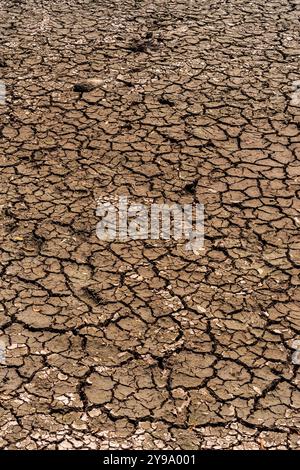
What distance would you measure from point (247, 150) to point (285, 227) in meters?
0.68

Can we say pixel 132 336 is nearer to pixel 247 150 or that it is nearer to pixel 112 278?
pixel 112 278

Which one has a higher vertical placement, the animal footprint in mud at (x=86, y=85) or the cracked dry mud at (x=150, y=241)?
the animal footprint in mud at (x=86, y=85)

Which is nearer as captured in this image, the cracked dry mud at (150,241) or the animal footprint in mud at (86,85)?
the cracked dry mud at (150,241)

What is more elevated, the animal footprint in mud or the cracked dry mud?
the animal footprint in mud

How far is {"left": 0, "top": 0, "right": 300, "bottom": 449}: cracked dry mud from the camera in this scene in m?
2.71

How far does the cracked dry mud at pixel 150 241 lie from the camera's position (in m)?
2.71

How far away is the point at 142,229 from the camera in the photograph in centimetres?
357

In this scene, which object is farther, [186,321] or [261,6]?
[261,6]

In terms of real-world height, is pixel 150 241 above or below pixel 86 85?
below

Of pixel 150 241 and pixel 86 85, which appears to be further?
pixel 86 85

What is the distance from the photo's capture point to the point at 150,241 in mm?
3490

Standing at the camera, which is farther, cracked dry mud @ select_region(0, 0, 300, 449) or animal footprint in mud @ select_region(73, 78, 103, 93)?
animal footprint in mud @ select_region(73, 78, 103, 93)
